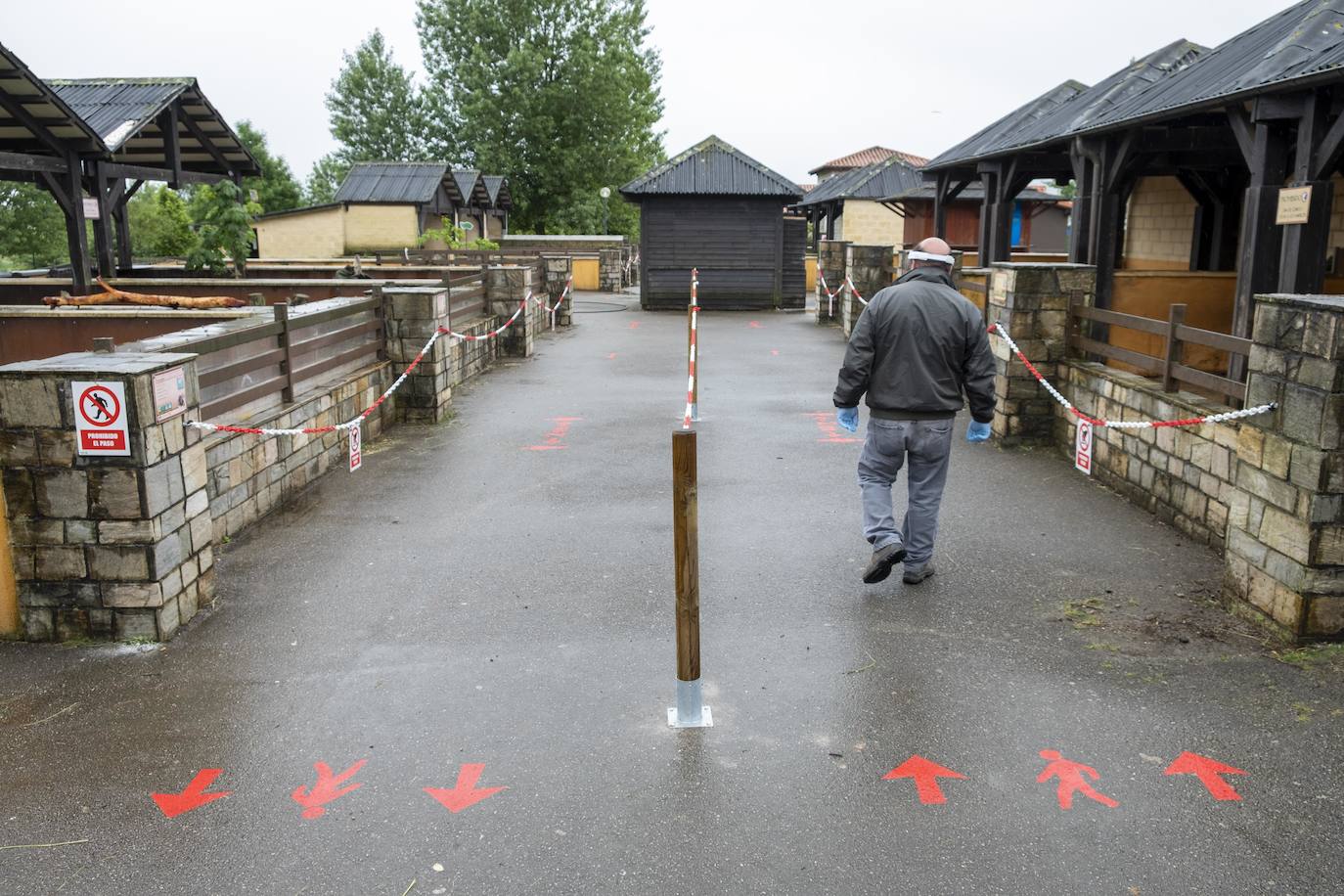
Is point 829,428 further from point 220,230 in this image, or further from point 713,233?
point 713,233

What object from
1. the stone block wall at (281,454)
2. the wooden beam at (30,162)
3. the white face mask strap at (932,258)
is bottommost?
the stone block wall at (281,454)

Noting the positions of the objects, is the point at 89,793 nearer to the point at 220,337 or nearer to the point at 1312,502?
the point at 220,337

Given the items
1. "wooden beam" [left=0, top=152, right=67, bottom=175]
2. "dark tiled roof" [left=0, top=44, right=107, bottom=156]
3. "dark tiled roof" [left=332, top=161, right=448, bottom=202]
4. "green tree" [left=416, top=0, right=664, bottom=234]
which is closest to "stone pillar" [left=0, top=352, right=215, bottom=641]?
"dark tiled roof" [left=0, top=44, right=107, bottom=156]

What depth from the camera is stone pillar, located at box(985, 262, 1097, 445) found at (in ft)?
33.4

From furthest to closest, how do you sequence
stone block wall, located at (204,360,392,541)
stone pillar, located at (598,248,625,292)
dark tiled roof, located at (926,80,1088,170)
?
1. stone pillar, located at (598,248,625,292)
2. dark tiled roof, located at (926,80,1088,170)
3. stone block wall, located at (204,360,392,541)

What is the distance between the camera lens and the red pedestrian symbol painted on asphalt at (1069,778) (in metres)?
3.93

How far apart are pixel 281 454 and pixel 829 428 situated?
5839 millimetres

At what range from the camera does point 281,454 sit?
8.16 metres

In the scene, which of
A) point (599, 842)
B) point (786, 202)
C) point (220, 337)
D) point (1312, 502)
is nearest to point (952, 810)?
point (599, 842)

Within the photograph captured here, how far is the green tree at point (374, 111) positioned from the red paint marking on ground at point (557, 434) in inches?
2152

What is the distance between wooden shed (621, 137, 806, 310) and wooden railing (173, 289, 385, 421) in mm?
17581

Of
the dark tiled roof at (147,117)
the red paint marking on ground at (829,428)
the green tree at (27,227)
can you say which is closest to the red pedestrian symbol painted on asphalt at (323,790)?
the red paint marking on ground at (829,428)

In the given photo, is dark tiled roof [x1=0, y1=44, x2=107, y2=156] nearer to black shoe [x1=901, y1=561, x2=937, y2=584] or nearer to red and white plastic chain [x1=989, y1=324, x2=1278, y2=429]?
red and white plastic chain [x1=989, y1=324, x2=1278, y2=429]

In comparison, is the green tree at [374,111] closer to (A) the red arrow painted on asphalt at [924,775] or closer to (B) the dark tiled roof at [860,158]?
(B) the dark tiled roof at [860,158]
